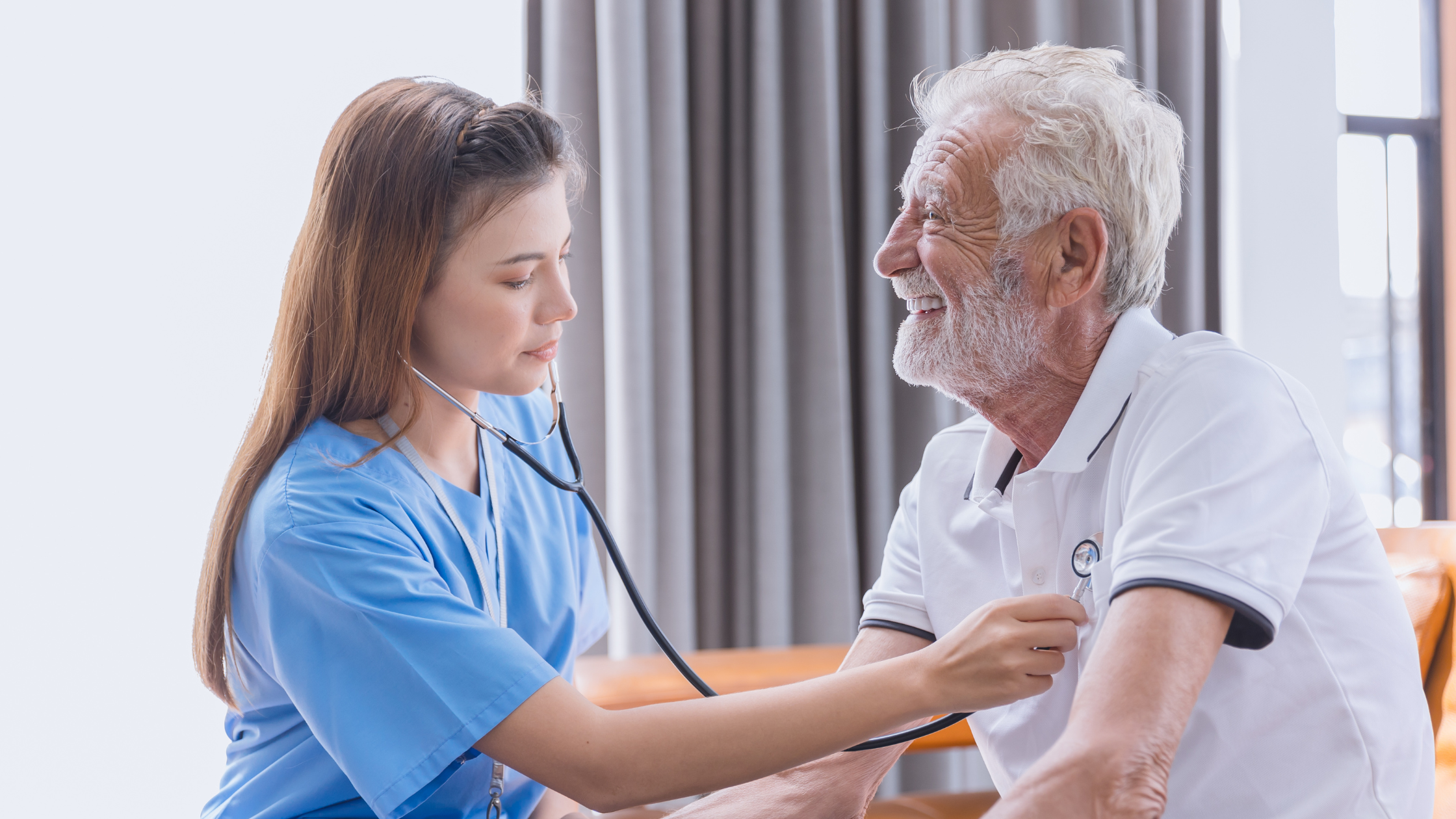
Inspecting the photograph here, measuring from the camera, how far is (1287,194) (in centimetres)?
252

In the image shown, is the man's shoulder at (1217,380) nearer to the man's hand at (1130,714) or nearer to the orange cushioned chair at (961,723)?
the man's hand at (1130,714)

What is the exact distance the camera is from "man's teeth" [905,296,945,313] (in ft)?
3.52

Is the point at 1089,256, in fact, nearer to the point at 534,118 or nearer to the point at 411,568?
the point at 534,118

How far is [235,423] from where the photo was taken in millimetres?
1896

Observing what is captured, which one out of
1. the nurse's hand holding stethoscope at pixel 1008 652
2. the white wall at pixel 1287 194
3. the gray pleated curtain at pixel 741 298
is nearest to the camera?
the nurse's hand holding stethoscope at pixel 1008 652

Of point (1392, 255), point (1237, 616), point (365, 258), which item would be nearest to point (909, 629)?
point (1237, 616)

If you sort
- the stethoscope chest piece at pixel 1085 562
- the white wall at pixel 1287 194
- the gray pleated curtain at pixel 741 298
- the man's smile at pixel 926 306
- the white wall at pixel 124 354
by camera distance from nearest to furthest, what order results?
the stethoscope chest piece at pixel 1085 562
the man's smile at pixel 926 306
the white wall at pixel 124 354
the gray pleated curtain at pixel 741 298
the white wall at pixel 1287 194

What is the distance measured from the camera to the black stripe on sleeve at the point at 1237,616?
2.44 feet

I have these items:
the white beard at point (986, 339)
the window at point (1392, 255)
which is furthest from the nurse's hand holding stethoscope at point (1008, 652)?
the window at point (1392, 255)

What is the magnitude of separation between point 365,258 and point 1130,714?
816 mm

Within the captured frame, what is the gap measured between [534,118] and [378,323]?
284 millimetres

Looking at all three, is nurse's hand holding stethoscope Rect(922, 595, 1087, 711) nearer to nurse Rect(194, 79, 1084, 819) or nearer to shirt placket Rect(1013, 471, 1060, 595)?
nurse Rect(194, 79, 1084, 819)

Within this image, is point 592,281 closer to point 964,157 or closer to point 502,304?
point 502,304

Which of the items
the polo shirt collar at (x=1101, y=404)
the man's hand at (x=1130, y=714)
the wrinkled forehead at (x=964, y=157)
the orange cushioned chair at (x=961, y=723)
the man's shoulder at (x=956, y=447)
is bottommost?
the orange cushioned chair at (x=961, y=723)
